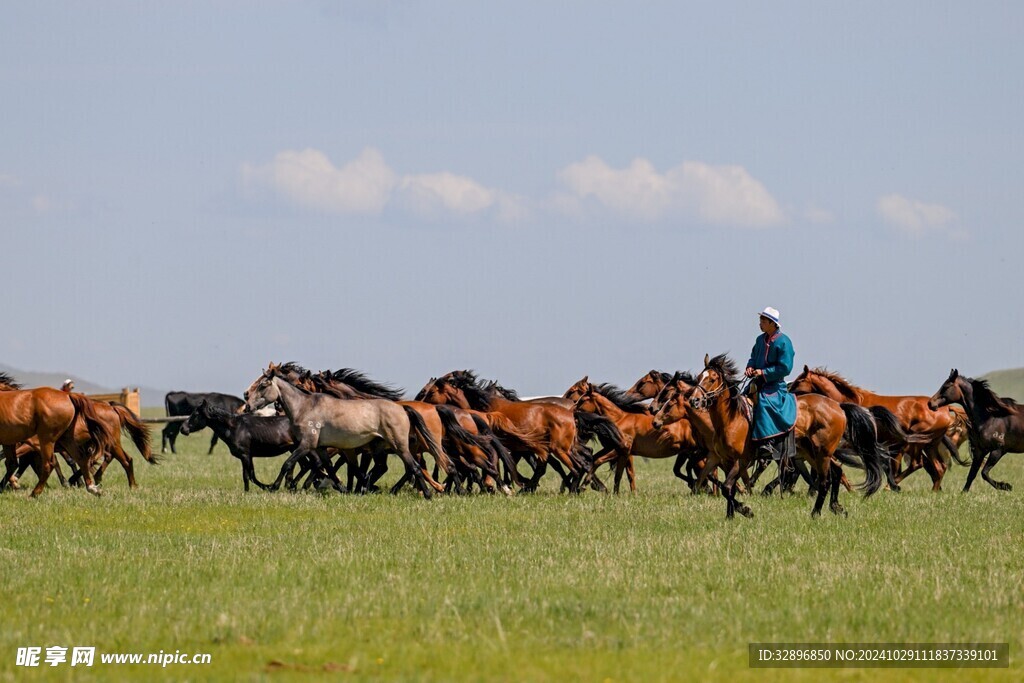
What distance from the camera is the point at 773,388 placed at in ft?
48.5

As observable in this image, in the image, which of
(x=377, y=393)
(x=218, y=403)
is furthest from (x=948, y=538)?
(x=218, y=403)

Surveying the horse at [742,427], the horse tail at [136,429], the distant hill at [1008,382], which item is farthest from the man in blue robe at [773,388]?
the distant hill at [1008,382]

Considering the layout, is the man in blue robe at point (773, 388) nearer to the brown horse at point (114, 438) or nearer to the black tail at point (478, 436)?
the black tail at point (478, 436)

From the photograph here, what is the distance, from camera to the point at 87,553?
1181 cm

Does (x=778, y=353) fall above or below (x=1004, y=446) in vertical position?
above

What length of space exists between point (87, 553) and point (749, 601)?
5.79 m

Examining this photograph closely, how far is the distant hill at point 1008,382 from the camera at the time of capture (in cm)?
11169

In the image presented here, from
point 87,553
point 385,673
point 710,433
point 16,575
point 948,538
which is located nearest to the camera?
point 385,673

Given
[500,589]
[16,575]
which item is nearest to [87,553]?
[16,575]

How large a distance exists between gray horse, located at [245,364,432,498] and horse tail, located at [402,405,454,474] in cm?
3

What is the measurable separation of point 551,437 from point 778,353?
21.2 feet

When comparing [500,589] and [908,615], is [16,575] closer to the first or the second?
[500,589]

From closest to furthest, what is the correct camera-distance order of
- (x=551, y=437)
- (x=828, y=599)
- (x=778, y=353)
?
(x=828, y=599) < (x=778, y=353) < (x=551, y=437)

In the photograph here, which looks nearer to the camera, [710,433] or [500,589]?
[500,589]
